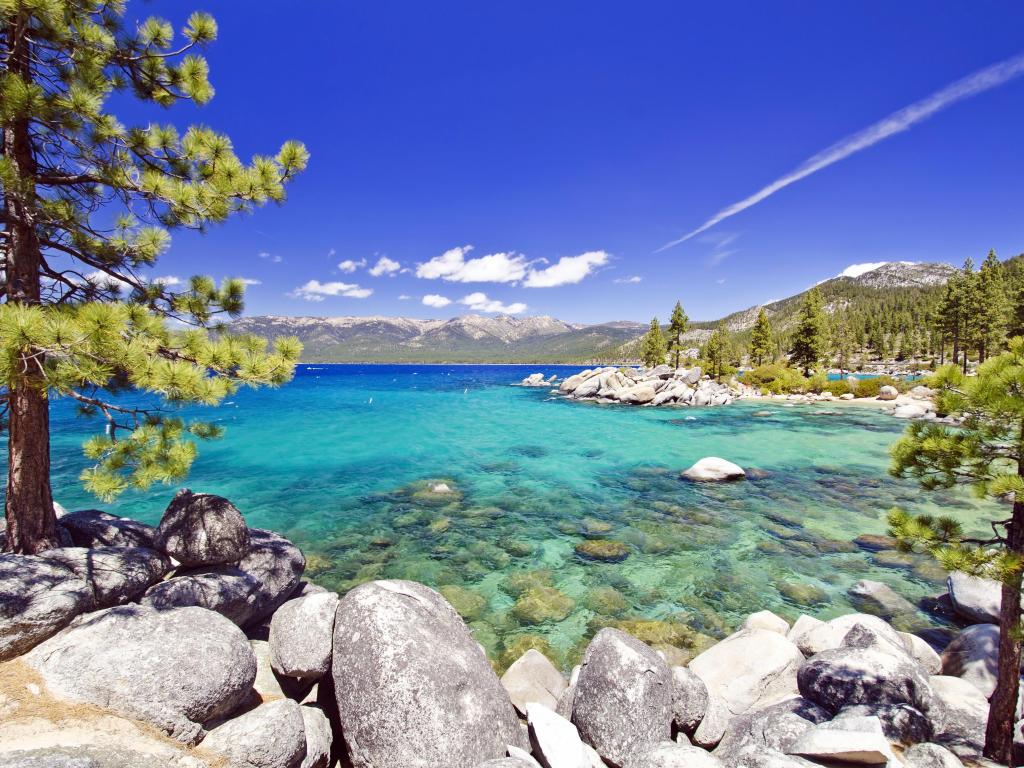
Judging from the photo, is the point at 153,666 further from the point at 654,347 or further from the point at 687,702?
the point at 654,347

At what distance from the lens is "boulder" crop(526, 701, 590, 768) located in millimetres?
5387

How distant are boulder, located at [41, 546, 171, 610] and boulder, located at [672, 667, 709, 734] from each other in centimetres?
892

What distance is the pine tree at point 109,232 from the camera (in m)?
5.34

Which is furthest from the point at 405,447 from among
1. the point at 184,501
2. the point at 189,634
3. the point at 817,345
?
the point at 817,345

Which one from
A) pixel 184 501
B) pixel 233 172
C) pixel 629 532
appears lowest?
pixel 629 532

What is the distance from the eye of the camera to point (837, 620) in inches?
349

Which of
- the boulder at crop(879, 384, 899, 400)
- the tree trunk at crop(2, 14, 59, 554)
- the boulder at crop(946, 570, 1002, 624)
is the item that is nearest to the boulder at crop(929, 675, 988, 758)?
the boulder at crop(946, 570, 1002, 624)

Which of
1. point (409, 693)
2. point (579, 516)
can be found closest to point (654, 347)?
point (579, 516)

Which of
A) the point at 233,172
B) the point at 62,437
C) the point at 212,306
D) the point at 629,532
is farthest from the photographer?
the point at 62,437

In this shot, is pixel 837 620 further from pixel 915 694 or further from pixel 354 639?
pixel 354 639

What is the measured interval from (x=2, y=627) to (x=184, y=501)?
3101 millimetres

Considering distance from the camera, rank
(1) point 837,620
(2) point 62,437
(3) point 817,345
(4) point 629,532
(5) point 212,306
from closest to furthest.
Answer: (5) point 212,306, (1) point 837,620, (4) point 629,532, (2) point 62,437, (3) point 817,345

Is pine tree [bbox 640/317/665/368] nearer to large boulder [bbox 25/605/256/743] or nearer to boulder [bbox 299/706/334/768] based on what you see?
boulder [bbox 299/706/334/768]

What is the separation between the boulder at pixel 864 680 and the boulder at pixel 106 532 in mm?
12159
